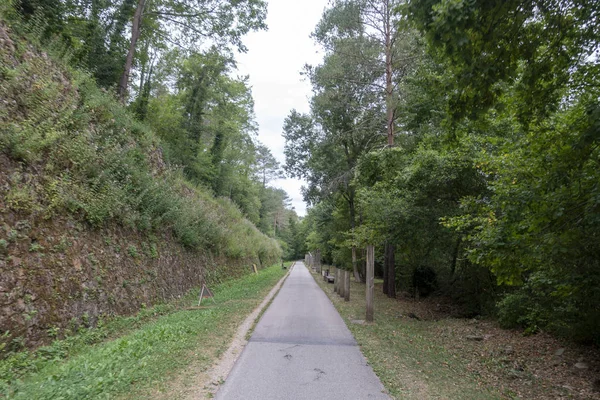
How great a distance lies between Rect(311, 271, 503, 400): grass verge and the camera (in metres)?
4.85

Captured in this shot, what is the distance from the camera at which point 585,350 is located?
7.19m

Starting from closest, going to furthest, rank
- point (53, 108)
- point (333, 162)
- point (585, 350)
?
1. point (585, 350)
2. point (53, 108)
3. point (333, 162)

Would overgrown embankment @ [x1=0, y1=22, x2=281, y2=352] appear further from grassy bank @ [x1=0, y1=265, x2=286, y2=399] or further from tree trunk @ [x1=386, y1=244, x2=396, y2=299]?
tree trunk @ [x1=386, y1=244, x2=396, y2=299]

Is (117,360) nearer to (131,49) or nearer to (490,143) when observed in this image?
(490,143)

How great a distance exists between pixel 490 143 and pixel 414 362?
6.12 meters

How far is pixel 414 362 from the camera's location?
619 cm

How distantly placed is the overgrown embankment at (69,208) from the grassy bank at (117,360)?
410 mm

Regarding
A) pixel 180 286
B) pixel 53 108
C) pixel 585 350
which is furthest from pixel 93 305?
pixel 585 350

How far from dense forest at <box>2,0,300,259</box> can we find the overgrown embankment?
12cm

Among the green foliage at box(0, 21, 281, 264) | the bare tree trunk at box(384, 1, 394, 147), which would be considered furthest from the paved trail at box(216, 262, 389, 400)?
the bare tree trunk at box(384, 1, 394, 147)

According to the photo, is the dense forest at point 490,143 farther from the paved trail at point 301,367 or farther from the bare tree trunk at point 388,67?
the paved trail at point 301,367

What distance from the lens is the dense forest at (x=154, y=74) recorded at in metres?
9.48

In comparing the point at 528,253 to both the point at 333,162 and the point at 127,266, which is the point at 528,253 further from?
the point at 333,162

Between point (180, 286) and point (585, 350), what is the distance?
1238 cm
